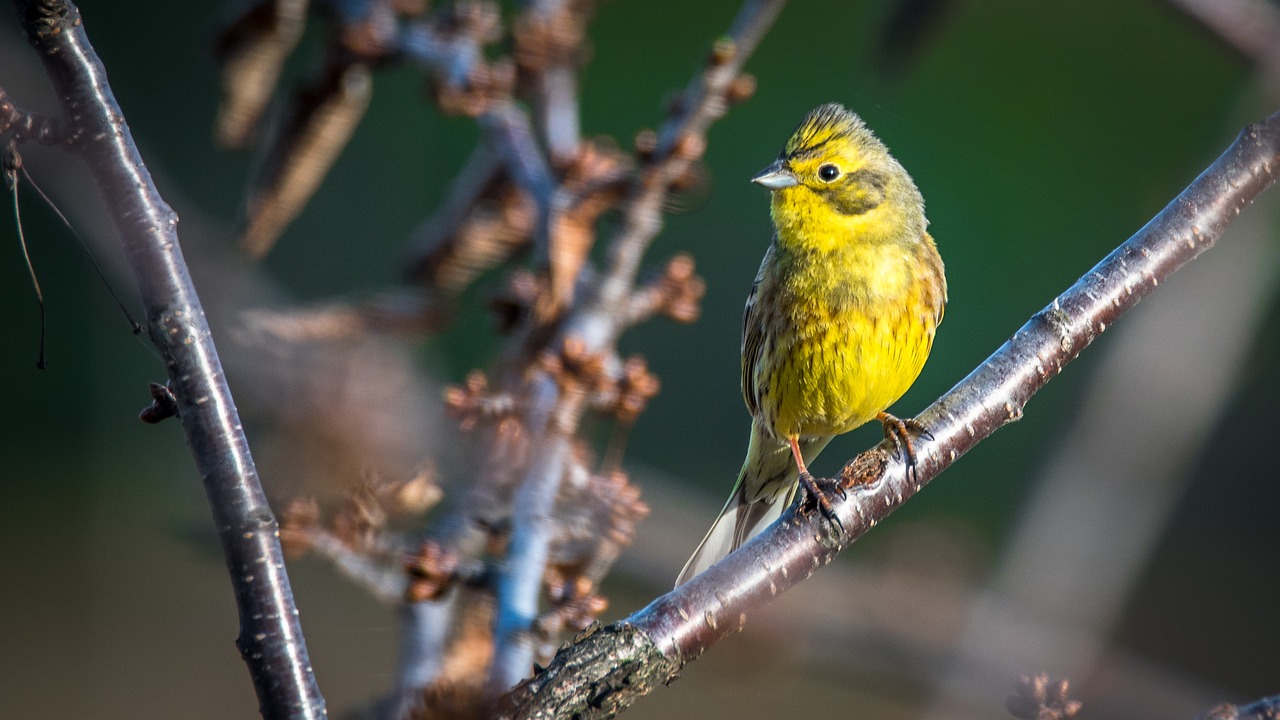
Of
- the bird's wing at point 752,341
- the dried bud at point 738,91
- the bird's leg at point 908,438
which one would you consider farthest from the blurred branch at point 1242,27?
the bird's wing at point 752,341

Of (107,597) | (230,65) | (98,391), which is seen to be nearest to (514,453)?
(230,65)

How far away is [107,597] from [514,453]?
4.39 metres

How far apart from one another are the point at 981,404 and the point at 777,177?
629mm

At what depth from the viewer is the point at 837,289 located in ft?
6.64

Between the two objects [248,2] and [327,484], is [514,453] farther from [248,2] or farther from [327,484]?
[248,2]

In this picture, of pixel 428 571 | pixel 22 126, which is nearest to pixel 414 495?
pixel 428 571

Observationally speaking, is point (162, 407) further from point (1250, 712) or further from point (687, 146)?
point (1250, 712)

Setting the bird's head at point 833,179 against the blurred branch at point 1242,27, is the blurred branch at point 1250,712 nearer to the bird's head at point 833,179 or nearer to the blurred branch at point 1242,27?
the blurred branch at point 1242,27

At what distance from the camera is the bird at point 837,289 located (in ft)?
6.57

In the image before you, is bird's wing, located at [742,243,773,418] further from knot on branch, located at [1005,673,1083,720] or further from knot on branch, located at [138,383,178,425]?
knot on branch, located at [138,383,178,425]

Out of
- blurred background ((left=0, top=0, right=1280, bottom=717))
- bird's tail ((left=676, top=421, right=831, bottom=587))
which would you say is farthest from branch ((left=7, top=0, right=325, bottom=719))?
blurred background ((left=0, top=0, right=1280, bottom=717))

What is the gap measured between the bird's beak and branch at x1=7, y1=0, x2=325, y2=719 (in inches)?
46.3

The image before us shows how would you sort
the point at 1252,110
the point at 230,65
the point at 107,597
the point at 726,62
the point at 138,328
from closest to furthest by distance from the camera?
the point at 138,328 → the point at 726,62 → the point at 230,65 → the point at 1252,110 → the point at 107,597

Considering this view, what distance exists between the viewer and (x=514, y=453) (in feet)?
4.51
